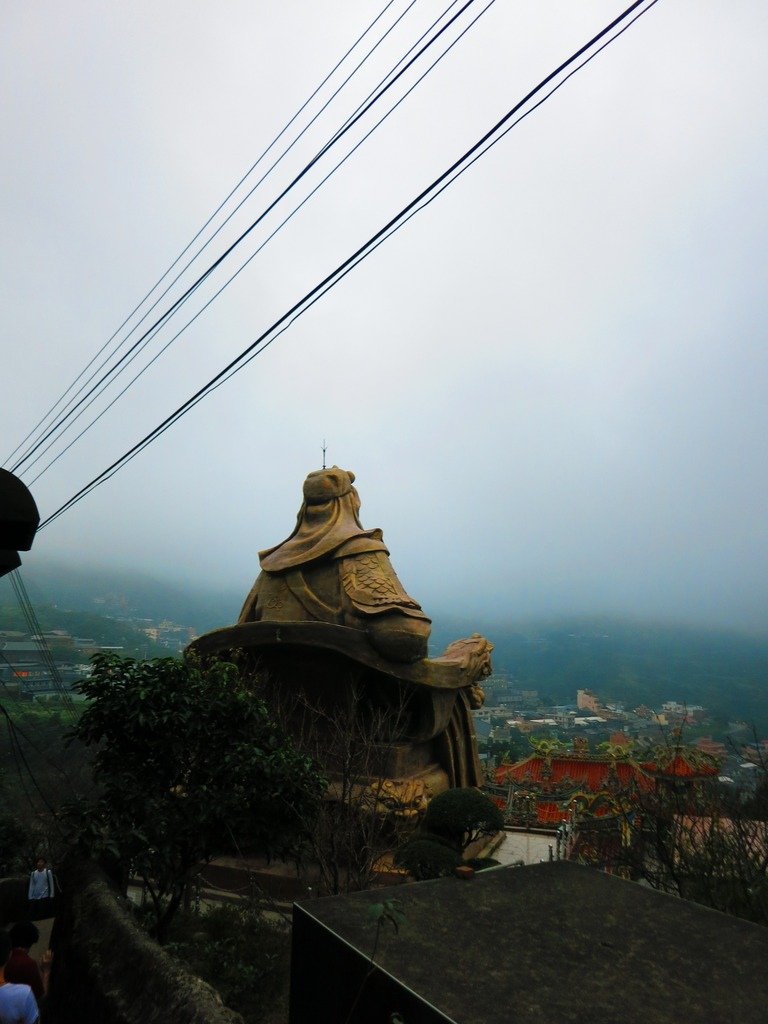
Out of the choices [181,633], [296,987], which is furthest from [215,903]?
[181,633]

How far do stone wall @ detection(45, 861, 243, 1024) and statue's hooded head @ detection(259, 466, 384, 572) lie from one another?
7669 mm

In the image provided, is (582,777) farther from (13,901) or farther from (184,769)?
(13,901)

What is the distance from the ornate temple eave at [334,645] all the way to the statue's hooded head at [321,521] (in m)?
1.44

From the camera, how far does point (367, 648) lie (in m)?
9.91

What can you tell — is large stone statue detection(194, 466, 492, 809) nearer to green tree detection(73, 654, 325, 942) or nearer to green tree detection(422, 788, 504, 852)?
green tree detection(422, 788, 504, 852)

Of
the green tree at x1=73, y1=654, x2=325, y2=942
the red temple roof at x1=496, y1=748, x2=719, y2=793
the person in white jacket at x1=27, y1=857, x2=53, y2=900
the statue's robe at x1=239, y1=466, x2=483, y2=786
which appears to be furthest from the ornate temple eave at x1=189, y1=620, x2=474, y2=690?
the red temple roof at x1=496, y1=748, x2=719, y2=793

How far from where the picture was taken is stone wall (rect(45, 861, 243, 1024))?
259 centimetres

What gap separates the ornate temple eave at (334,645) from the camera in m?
9.89

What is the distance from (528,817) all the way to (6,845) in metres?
10.2

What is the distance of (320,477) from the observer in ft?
40.7

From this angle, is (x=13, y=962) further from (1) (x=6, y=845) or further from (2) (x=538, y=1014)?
(1) (x=6, y=845)

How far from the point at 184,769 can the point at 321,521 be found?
24.0ft

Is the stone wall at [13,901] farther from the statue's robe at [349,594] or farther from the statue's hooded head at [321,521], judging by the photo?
the statue's hooded head at [321,521]

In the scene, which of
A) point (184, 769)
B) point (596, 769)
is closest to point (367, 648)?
point (184, 769)
